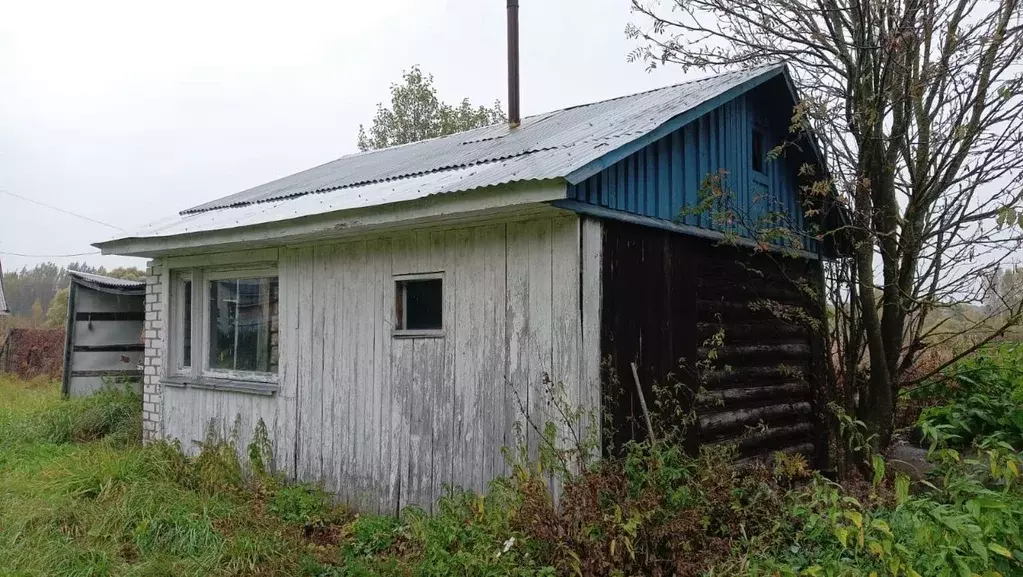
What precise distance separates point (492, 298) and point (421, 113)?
74.2ft

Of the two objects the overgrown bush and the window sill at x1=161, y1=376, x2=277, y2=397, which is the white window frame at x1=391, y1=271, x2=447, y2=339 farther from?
the overgrown bush

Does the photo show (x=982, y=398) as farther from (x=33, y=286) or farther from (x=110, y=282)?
(x=33, y=286)

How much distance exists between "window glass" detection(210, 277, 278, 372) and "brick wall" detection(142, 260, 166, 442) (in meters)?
0.69

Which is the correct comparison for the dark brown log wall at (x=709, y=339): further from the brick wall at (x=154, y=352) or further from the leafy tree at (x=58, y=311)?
the leafy tree at (x=58, y=311)

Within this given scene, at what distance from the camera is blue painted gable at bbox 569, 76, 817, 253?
5.02 metres

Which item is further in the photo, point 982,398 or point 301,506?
point 982,398

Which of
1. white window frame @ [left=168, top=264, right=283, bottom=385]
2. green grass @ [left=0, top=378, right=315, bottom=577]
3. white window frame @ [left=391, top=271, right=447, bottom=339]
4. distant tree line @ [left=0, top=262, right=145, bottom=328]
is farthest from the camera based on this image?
distant tree line @ [left=0, top=262, right=145, bottom=328]

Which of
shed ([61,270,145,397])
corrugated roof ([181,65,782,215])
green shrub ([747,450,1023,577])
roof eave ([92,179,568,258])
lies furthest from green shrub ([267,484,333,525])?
shed ([61,270,145,397])

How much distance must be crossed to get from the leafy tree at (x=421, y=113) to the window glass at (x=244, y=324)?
1931cm

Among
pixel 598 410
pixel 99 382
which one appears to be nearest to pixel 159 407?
pixel 99 382

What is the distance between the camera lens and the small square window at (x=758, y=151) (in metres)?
7.03

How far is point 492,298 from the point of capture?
17.0ft

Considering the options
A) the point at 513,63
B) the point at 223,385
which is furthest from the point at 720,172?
the point at 223,385

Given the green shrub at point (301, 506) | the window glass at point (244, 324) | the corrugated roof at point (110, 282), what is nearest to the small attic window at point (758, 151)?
the window glass at point (244, 324)
